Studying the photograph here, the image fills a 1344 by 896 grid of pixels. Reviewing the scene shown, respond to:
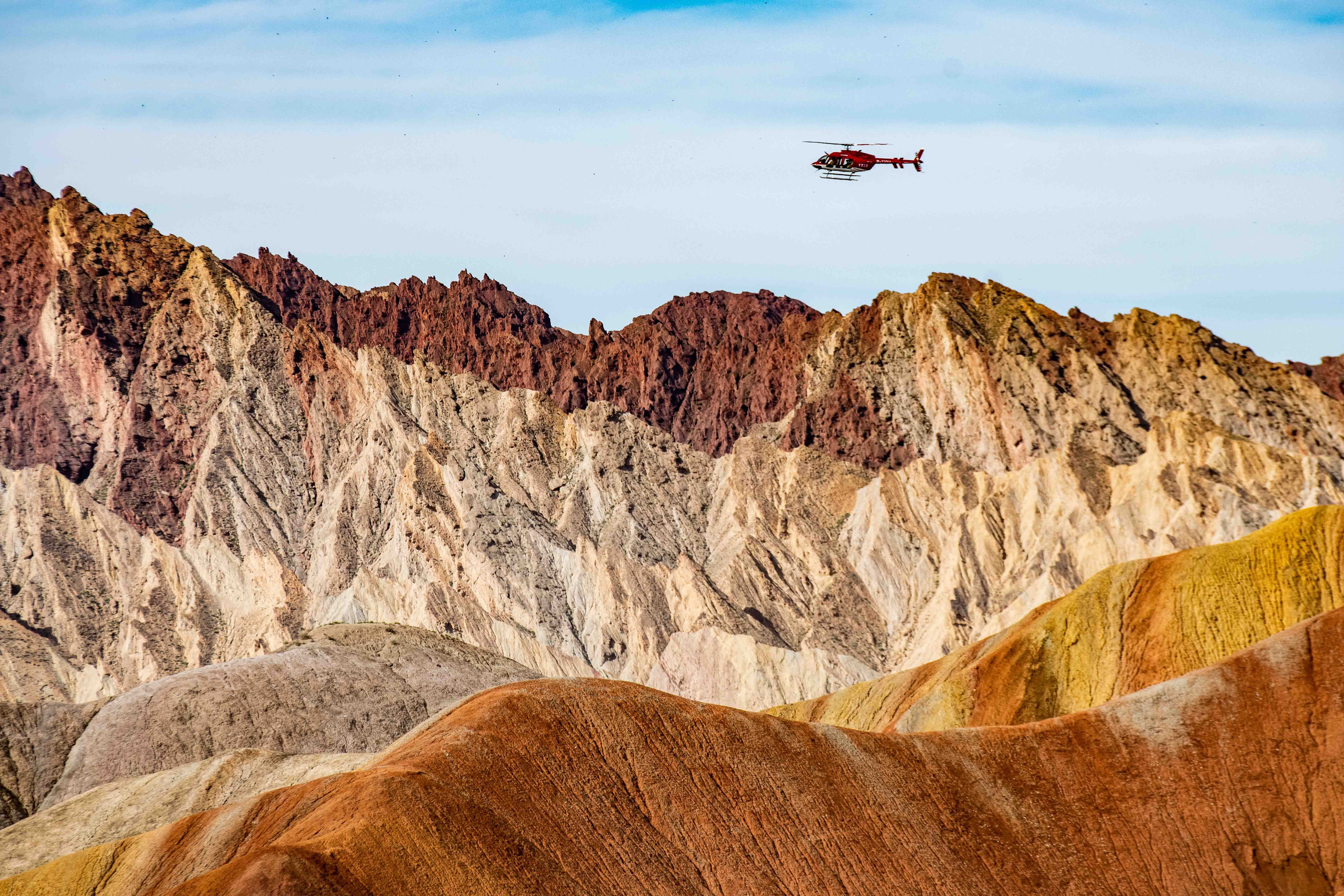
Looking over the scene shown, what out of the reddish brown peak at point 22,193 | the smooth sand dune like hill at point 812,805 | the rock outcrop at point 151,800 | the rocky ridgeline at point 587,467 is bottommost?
the rock outcrop at point 151,800

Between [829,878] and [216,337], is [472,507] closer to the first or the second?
[216,337]

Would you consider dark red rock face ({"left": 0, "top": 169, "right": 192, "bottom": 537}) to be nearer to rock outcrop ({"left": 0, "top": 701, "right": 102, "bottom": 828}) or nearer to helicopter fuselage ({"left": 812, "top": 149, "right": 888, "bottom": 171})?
rock outcrop ({"left": 0, "top": 701, "right": 102, "bottom": 828})

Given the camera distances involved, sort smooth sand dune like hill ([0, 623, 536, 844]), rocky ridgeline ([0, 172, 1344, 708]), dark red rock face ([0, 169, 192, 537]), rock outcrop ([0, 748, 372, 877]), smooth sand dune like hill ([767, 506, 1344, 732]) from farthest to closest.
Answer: dark red rock face ([0, 169, 192, 537])
rocky ridgeline ([0, 172, 1344, 708])
smooth sand dune like hill ([0, 623, 536, 844])
smooth sand dune like hill ([767, 506, 1344, 732])
rock outcrop ([0, 748, 372, 877])

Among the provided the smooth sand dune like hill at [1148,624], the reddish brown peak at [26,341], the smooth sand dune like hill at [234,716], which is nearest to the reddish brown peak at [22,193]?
the reddish brown peak at [26,341]

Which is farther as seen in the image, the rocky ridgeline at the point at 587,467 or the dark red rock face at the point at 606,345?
the dark red rock face at the point at 606,345

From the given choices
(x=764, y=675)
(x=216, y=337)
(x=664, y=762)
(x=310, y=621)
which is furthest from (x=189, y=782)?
(x=216, y=337)

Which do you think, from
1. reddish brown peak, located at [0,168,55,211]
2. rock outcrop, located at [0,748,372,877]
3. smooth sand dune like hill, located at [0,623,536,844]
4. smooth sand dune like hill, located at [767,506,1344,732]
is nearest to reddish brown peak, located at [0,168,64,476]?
reddish brown peak, located at [0,168,55,211]

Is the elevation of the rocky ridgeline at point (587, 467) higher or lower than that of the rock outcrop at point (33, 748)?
higher

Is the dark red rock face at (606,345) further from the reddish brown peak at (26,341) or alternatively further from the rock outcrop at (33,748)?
the rock outcrop at (33,748)

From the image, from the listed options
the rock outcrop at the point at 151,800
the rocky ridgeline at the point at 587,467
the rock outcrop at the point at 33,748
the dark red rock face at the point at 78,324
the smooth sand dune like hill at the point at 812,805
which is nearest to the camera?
the smooth sand dune like hill at the point at 812,805
